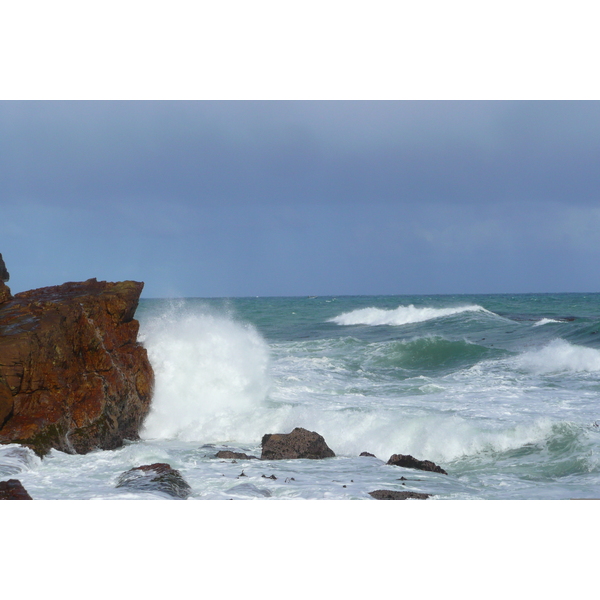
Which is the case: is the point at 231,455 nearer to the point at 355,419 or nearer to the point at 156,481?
the point at 156,481

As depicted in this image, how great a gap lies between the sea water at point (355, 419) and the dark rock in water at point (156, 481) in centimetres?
12

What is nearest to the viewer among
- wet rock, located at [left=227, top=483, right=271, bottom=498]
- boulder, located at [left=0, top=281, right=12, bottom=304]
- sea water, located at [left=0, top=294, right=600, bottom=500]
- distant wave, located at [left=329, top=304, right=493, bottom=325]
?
wet rock, located at [left=227, top=483, right=271, bottom=498]

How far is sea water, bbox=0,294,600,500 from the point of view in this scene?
5.39 meters

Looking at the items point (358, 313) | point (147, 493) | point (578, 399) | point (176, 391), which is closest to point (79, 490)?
point (147, 493)

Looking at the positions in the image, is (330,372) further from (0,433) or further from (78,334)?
(0,433)

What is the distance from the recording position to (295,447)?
6.55m

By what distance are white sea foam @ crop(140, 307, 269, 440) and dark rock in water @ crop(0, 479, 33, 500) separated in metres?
3.45

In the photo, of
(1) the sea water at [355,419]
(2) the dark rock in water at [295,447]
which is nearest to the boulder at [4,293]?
(1) the sea water at [355,419]

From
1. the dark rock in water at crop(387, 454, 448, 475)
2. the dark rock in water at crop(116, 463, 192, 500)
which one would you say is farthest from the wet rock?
the dark rock in water at crop(387, 454, 448, 475)

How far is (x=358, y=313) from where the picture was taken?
31344 mm

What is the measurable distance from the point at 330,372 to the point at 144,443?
623 cm

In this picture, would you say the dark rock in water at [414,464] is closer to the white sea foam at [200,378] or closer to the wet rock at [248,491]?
the wet rock at [248,491]

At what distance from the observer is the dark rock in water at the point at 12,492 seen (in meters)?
4.18

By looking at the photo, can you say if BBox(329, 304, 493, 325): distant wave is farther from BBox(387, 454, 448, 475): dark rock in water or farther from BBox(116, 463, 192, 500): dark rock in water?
BBox(116, 463, 192, 500): dark rock in water
